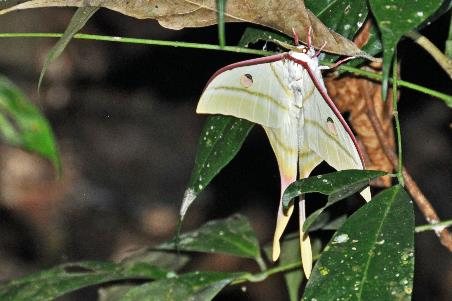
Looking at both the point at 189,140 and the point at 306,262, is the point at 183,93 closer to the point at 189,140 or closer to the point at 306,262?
the point at 189,140

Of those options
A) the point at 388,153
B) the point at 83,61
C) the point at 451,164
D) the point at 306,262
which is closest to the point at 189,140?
the point at 83,61

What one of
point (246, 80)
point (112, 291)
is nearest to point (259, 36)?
point (246, 80)

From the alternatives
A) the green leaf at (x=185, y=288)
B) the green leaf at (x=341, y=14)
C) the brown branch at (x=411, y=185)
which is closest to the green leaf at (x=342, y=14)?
the green leaf at (x=341, y=14)

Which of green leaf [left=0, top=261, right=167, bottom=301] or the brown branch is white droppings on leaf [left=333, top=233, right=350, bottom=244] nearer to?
the brown branch

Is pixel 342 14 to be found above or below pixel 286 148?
above

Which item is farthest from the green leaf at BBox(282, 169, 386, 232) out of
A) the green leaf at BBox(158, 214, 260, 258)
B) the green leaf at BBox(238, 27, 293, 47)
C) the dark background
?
the dark background

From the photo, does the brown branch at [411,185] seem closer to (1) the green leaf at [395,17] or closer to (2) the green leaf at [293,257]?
(2) the green leaf at [293,257]

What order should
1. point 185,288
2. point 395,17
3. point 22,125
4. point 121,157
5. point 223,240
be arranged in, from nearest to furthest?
point 22,125 → point 395,17 → point 185,288 → point 223,240 → point 121,157

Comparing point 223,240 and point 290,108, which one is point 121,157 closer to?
point 223,240

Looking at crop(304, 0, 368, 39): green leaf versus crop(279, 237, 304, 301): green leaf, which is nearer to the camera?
crop(304, 0, 368, 39): green leaf
